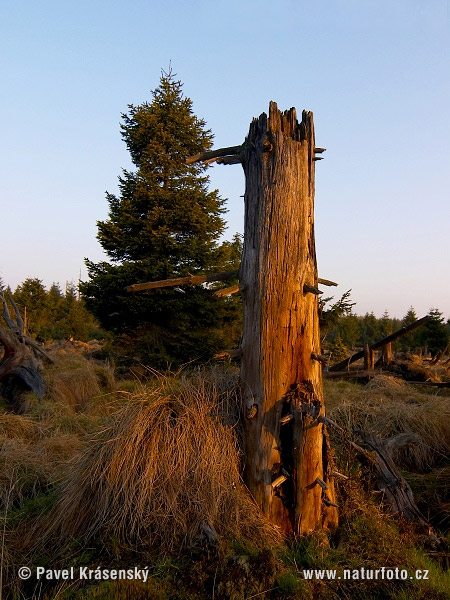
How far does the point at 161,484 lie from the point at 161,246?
31.7ft

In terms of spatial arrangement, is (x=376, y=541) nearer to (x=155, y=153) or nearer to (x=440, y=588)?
(x=440, y=588)

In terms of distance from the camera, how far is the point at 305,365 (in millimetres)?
3799

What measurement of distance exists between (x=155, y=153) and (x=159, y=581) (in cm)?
1186

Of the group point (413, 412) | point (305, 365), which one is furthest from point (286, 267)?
point (413, 412)

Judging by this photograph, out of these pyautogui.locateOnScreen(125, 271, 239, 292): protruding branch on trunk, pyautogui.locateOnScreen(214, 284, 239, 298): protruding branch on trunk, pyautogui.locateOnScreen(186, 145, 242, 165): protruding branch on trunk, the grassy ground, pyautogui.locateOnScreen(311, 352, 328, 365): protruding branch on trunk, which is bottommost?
the grassy ground

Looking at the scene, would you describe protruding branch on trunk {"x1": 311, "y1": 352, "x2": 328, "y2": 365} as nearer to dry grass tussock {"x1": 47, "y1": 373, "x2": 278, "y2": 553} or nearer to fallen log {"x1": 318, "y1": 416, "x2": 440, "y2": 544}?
fallen log {"x1": 318, "y1": 416, "x2": 440, "y2": 544}

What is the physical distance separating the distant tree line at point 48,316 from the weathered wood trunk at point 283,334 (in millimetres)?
17706

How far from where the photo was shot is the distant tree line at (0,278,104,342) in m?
22.3

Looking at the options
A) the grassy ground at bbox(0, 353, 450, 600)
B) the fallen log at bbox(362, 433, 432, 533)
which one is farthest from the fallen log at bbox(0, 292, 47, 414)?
the fallen log at bbox(362, 433, 432, 533)

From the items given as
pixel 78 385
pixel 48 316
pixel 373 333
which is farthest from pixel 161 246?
pixel 373 333

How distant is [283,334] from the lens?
374cm

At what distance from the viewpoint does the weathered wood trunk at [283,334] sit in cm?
363

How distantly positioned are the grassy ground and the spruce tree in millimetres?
8110

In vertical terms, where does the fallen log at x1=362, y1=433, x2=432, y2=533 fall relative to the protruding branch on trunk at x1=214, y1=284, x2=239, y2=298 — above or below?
below
